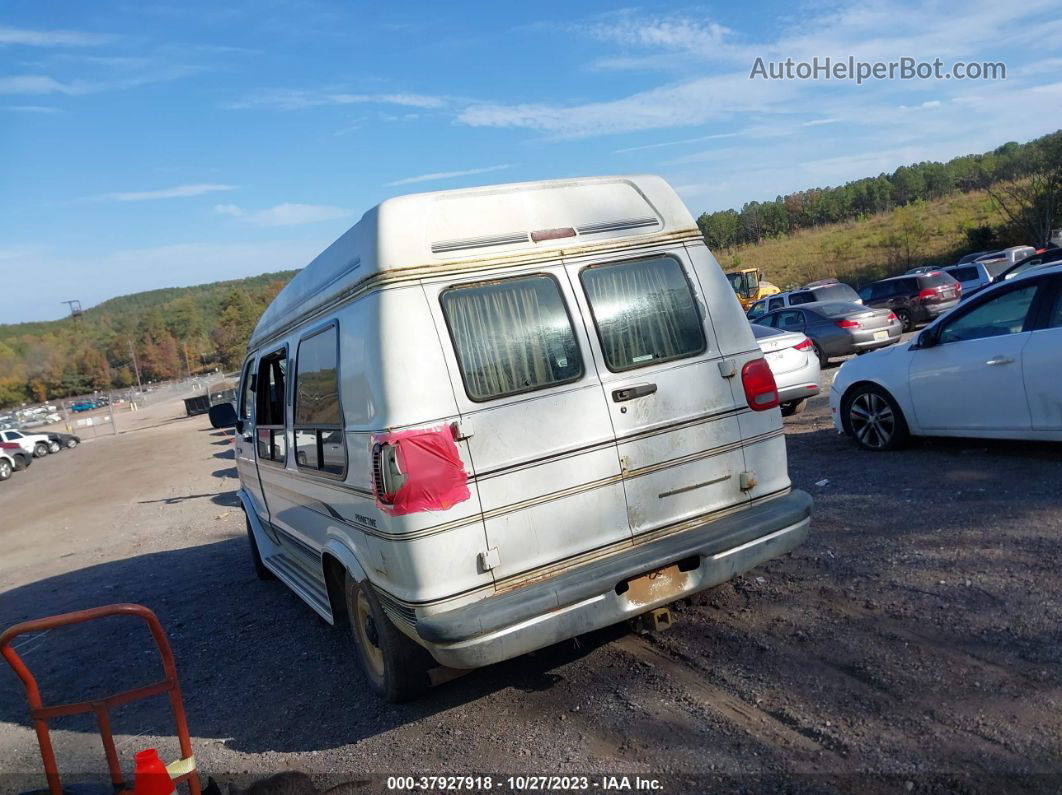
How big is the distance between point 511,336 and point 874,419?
5.43 m

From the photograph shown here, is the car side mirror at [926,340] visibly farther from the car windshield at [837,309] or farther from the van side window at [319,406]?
the car windshield at [837,309]

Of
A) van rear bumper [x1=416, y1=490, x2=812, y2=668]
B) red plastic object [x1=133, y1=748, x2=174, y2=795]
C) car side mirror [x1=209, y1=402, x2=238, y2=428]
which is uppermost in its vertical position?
car side mirror [x1=209, y1=402, x2=238, y2=428]

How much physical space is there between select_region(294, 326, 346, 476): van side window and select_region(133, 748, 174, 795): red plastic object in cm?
155

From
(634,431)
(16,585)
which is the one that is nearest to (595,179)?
(634,431)

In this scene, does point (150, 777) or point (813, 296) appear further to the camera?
point (813, 296)

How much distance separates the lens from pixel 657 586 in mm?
3879

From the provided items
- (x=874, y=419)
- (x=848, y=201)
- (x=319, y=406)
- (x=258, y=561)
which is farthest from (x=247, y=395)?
(x=848, y=201)

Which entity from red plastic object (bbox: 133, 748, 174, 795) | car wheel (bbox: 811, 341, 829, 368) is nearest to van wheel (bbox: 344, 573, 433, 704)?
red plastic object (bbox: 133, 748, 174, 795)

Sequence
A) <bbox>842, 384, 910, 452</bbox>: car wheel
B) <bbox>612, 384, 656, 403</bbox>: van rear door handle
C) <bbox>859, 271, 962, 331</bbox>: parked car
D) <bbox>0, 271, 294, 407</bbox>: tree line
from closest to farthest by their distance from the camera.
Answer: <bbox>612, 384, 656, 403</bbox>: van rear door handle < <bbox>842, 384, 910, 452</bbox>: car wheel < <bbox>859, 271, 962, 331</bbox>: parked car < <bbox>0, 271, 294, 407</bbox>: tree line

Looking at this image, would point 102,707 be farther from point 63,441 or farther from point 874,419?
point 63,441

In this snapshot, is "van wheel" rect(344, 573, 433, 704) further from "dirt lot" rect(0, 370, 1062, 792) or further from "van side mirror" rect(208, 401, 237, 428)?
"van side mirror" rect(208, 401, 237, 428)

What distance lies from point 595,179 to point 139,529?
10.8 meters

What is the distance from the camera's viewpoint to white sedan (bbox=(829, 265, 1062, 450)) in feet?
20.9

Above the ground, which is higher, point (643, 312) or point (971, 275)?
point (643, 312)
